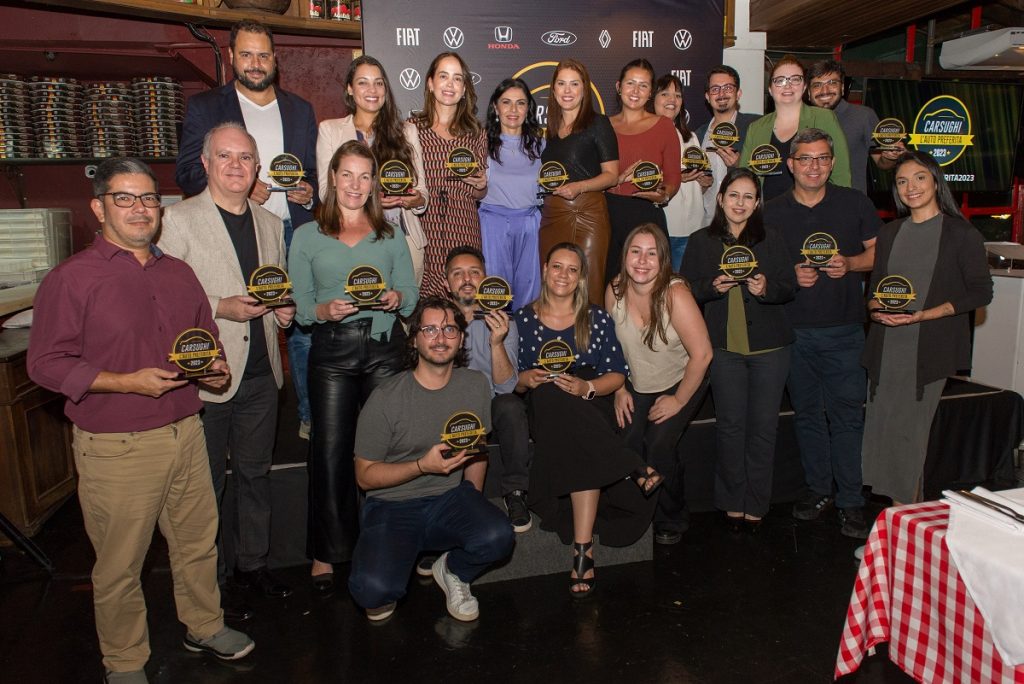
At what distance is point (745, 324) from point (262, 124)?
2390 millimetres

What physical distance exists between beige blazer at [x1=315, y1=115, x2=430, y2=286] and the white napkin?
7.66 feet

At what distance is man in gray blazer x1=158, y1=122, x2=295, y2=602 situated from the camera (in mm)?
2914

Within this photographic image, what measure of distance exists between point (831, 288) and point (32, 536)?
4.25m

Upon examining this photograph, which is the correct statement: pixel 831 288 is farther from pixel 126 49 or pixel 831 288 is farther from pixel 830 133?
pixel 126 49

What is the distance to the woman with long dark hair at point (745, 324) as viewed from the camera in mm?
3590

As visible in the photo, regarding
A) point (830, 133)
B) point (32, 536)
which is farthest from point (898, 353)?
point (32, 536)

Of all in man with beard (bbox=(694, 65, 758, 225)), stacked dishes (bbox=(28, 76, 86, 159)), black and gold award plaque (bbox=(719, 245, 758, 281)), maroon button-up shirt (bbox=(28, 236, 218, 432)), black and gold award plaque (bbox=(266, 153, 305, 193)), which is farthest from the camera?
stacked dishes (bbox=(28, 76, 86, 159))

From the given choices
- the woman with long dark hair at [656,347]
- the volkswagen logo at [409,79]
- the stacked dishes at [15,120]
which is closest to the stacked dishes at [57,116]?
the stacked dishes at [15,120]

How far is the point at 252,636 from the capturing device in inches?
120

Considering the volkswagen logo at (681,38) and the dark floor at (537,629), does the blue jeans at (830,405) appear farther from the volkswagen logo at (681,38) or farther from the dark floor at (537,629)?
the volkswagen logo at (681,38)

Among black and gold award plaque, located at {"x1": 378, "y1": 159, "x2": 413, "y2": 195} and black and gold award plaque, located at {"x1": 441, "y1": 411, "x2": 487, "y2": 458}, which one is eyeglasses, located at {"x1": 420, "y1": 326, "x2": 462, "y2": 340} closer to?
black and gold award plaque, located at {"x1": 441, "y1": 411, "x2": 487, "y2": 458}

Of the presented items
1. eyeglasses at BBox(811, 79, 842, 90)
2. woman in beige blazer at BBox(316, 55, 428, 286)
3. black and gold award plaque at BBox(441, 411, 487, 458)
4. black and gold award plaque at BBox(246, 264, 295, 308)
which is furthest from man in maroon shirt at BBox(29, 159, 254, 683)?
eyeglasses at BBox(811, 79, 842, 90)

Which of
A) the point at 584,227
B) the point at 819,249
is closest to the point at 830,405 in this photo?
the point at 819,249

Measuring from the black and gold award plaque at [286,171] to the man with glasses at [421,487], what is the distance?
76cm
